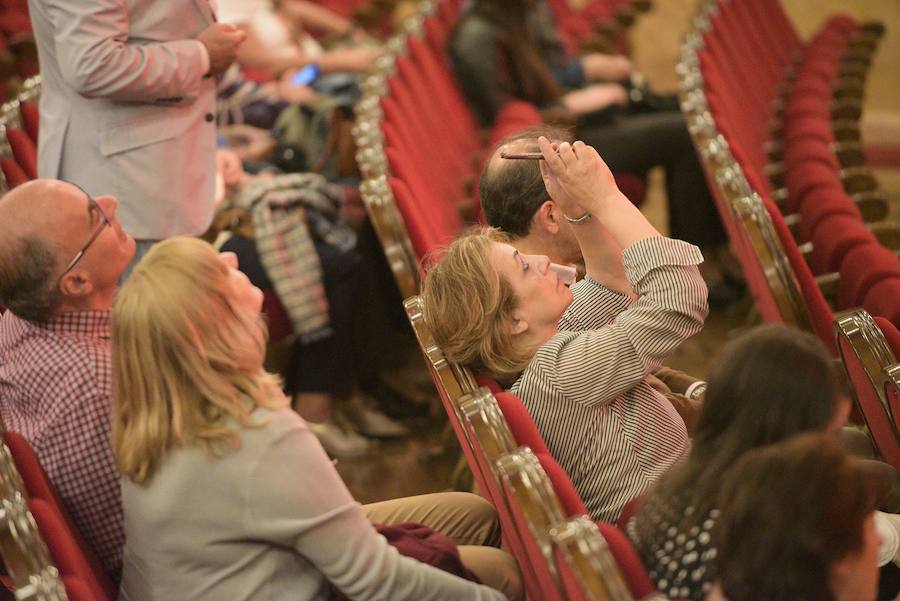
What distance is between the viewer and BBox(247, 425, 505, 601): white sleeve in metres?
0.72

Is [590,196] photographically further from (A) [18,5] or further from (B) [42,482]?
(A) [18,5]

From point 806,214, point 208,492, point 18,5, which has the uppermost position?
point 806,214

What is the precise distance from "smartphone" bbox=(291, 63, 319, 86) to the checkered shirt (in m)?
1.18

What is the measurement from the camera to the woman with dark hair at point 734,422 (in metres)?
0.69

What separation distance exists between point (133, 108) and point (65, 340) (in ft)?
1.27

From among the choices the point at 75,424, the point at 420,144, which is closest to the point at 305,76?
the point at 420,144

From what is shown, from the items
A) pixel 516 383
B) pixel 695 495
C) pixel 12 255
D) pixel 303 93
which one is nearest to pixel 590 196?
pixel 516 383

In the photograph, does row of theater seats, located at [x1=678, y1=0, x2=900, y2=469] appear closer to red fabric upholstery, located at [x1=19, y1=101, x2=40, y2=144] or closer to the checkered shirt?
the checkered shirt

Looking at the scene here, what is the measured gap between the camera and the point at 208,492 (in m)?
0.72

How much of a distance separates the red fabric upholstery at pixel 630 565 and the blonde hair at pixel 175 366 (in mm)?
233

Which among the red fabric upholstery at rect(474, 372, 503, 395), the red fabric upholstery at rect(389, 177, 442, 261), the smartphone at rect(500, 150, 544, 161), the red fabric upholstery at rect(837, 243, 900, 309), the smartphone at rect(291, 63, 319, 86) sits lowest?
the smartphone at rect(291, 63, 319, 86)

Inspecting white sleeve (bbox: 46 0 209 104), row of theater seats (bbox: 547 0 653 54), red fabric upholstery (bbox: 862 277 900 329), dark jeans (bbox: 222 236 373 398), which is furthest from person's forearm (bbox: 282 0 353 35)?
red fabric upholstery (bbox: 862 277 900 329)

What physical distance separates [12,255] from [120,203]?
298 mm

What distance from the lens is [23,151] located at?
134 cm
